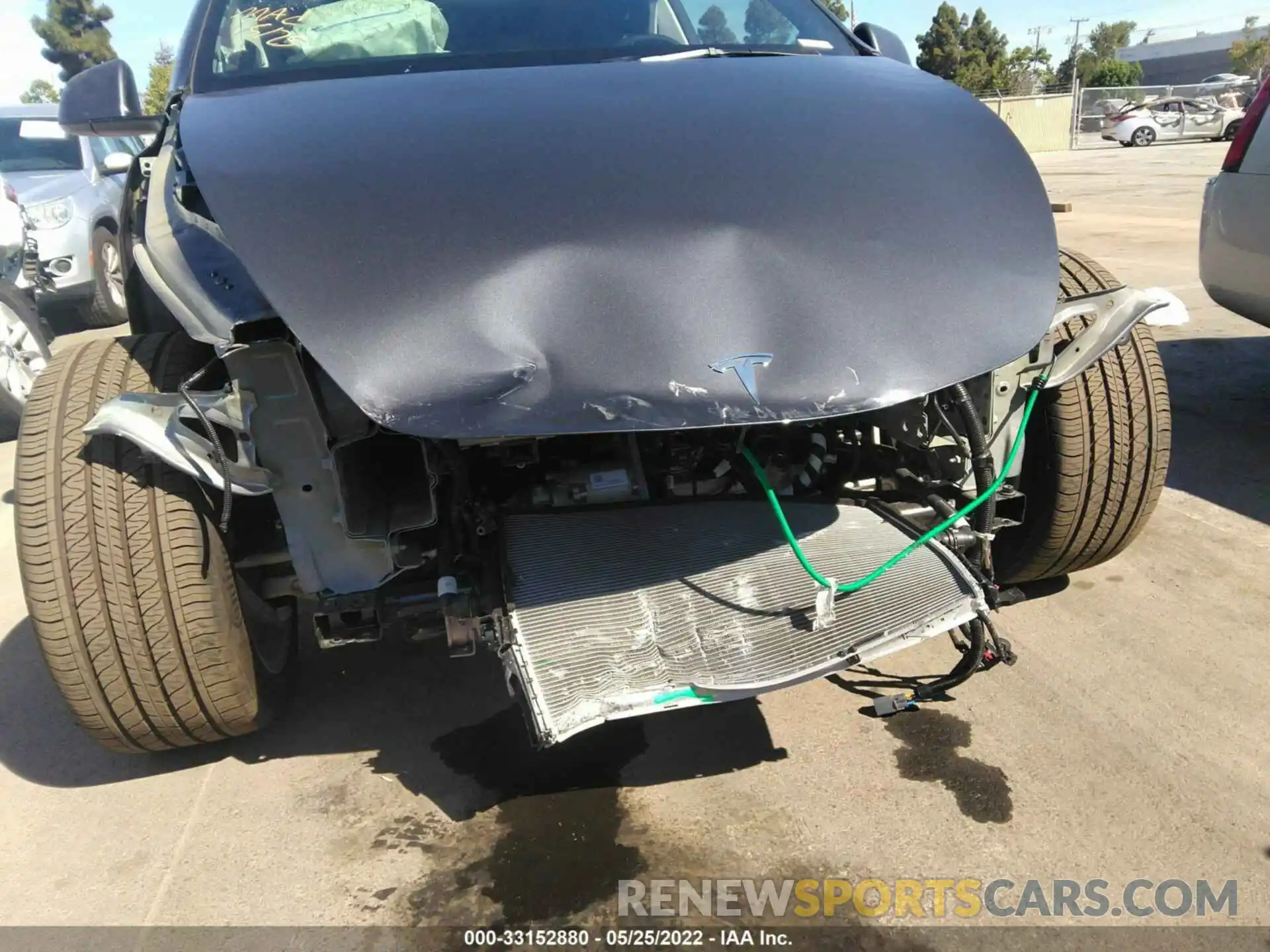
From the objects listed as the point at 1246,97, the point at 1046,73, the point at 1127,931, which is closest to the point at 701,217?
the point at 1127,931

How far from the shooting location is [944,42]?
46438 mm

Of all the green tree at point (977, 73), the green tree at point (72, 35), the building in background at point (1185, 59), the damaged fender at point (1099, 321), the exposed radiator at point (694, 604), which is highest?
the green tree at point (72, 35)

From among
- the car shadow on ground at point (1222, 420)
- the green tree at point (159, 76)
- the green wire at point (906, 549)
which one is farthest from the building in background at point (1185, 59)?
the green wire at point (906, 549)

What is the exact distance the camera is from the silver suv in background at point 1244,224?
3623mm

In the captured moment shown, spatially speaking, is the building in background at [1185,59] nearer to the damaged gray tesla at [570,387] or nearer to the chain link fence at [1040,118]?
the chain link fence at [1040,118]

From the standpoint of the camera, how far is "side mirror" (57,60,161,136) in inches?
112

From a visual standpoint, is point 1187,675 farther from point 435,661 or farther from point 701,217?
point 435,661

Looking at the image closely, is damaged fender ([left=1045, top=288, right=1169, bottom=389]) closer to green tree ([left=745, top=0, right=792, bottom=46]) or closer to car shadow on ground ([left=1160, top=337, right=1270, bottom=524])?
green tree ([left=745, top=0, right=792, bottom=46])

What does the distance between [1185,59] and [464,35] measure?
92.2m

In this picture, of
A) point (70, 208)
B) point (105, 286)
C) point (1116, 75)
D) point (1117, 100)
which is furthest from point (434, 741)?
point (1116, 75)

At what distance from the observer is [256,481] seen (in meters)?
1.88

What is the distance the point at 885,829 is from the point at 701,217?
1.38 metres

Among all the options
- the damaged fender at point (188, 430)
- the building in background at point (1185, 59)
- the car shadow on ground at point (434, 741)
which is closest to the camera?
the damaged fender at point (188, 430)

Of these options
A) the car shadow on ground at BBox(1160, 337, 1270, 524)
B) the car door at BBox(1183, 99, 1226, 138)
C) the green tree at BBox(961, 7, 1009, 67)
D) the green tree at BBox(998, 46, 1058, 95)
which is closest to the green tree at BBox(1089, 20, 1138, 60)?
the green tree at BBox(998, 46, 1058, 95)
